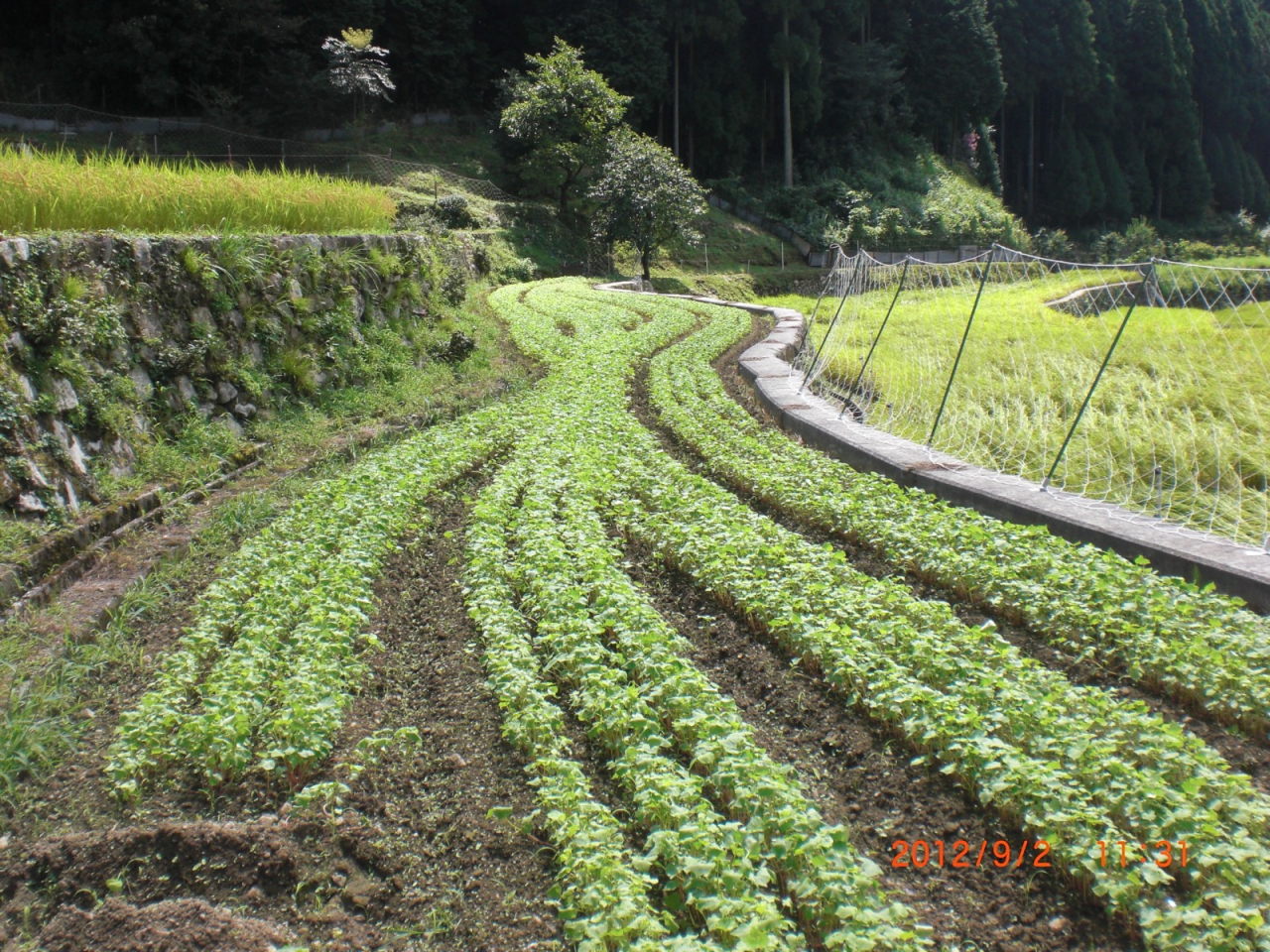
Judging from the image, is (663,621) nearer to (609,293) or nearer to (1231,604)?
(1231,604)

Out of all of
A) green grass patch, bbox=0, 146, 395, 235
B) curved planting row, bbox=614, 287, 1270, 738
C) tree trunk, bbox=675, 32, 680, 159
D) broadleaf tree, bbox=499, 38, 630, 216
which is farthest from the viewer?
tree trunk, bbox=675, 32, 680, 159

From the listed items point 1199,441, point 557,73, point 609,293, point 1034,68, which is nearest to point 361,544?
point 1199,441

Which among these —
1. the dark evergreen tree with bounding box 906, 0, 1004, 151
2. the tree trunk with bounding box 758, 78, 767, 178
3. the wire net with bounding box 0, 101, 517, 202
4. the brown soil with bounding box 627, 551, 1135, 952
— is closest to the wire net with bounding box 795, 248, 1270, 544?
the brown soil with bounding box 627, 551, 1135, 952

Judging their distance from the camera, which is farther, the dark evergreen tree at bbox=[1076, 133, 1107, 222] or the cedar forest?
the dark evergreen tree at bbox=[1076, 133, 1107, 222]

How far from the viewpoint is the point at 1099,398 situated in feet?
22.6

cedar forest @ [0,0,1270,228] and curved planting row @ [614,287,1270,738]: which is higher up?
cedar forest @ [0,0,1270,228]

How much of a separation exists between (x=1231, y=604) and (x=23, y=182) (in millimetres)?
7865

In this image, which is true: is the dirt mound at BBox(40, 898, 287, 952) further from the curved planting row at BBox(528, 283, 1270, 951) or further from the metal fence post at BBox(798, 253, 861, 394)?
the metal fence post at BBox(798, 253, 861, 394)

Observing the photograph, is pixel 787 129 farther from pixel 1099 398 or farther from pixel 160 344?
pixel 160 344

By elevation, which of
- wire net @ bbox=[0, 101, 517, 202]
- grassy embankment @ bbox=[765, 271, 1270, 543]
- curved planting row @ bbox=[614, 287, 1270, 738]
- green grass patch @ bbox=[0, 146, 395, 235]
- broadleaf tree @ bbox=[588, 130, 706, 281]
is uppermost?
wire net @ bbox=[0, 101, 517, 202]

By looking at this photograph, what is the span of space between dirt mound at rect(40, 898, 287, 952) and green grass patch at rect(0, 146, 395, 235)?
18.2ft

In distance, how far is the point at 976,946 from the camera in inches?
92.7

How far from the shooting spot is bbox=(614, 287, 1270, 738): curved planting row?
3.29 meters

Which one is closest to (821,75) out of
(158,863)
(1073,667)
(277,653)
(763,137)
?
(763,137)
